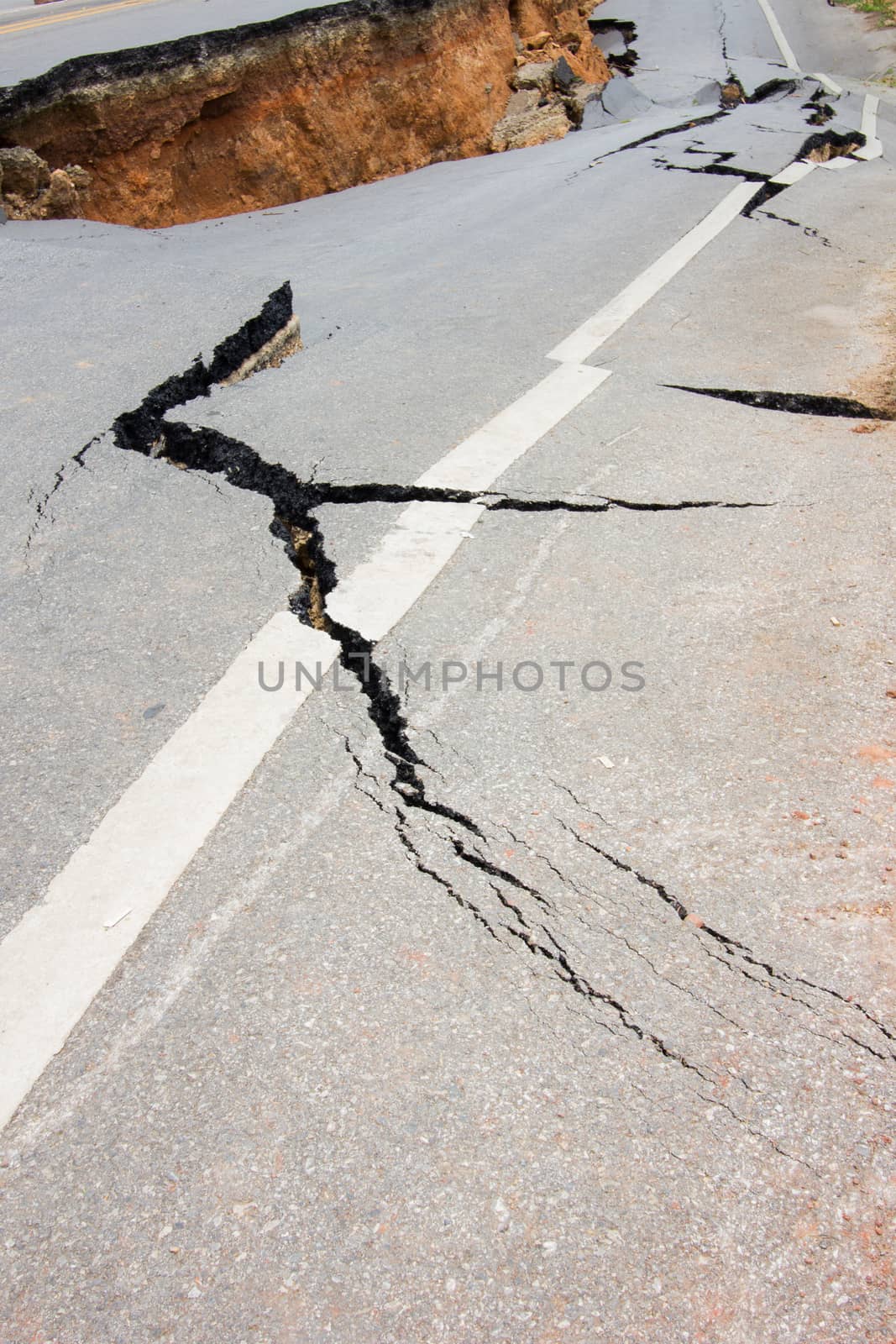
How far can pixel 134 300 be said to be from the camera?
6422mm

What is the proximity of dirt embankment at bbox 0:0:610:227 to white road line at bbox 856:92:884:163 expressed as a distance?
12.1 ft

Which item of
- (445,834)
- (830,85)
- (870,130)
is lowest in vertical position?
(870,130)

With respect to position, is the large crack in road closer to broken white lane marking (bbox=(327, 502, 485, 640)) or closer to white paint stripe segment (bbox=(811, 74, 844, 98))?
broken white lane marking (bbox=(327, 502, 485, 640))

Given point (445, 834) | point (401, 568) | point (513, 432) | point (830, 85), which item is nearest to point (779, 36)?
point (830, 85)

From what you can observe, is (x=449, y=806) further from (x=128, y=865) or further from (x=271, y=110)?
(x=271, y=110)

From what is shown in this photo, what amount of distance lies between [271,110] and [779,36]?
16240 mm

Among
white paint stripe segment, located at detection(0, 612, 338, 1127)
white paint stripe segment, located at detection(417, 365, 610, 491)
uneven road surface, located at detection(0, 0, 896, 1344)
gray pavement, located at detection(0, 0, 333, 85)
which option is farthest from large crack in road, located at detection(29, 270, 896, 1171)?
gray pavement, located at detection(0, 0, 333, 85)

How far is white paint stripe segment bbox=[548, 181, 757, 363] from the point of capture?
20.0 ft

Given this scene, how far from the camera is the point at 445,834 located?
2812mm

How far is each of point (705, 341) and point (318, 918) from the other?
4800mm

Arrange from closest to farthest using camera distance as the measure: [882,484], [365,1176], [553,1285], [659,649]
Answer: [553,1285], [365,1176], [659,649], [882,484]

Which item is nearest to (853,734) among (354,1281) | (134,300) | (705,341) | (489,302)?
(354,1281)

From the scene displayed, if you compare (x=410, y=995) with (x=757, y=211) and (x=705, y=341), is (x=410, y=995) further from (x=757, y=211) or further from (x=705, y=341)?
(x=757, y=211)

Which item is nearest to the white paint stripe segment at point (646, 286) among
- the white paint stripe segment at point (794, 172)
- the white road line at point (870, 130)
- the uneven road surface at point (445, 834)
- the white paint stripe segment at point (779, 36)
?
the uneven road surface at point (445, 834)
